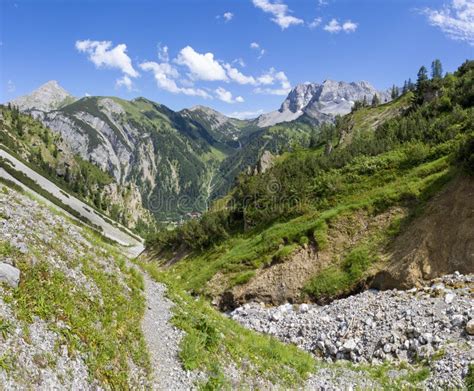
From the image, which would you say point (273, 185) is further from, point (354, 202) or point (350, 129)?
point (350, 129)

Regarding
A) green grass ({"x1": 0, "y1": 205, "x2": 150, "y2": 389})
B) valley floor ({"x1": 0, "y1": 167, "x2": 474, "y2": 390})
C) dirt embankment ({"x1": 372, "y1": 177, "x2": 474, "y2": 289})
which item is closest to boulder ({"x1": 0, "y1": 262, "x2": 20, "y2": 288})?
valley floor ({"x1": 0, "y1": 167, "x2": 474, "y2": 390})

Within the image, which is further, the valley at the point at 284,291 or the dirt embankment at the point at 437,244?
the dirt embankment at the point at 437,244

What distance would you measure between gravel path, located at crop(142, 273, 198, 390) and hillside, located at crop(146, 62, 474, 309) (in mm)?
15464

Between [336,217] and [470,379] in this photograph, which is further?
[336,217]

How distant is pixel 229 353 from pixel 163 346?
2702 millimetres

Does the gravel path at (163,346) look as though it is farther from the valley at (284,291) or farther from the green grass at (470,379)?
the green grass at (470,379)

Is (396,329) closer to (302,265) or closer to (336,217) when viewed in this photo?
(302,265)

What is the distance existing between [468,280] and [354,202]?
1357 centimetres

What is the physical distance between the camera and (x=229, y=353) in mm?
13828

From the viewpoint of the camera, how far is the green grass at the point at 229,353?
490 inches

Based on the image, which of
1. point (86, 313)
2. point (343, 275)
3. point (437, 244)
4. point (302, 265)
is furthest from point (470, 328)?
point (86, 313)

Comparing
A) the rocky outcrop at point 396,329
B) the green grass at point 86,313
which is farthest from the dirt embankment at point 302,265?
the green grass at point 86,313

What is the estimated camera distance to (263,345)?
1605 cm

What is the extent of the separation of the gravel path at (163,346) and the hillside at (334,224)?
15464 millimetres
